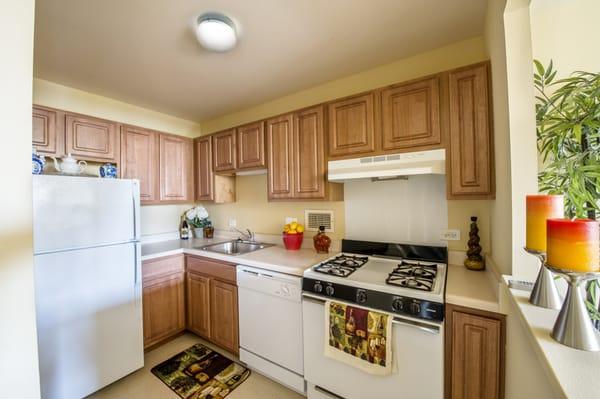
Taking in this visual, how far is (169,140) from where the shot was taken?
2736 mm

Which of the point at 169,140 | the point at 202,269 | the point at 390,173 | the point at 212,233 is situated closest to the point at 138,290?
the point at 202,269

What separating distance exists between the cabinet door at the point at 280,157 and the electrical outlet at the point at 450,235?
4.11 feet

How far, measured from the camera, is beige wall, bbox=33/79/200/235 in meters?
2.11

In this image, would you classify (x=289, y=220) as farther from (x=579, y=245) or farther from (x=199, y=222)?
(x=579, y=245)

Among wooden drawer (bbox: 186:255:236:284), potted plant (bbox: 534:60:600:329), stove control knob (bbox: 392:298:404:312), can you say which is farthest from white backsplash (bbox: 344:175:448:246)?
wooden drawer (bbox: 186:255:236:284)

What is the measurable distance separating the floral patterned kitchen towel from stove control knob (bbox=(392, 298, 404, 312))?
0.06 meters

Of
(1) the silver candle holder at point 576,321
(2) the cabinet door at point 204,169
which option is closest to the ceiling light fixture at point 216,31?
(2) the cabinet door at point 204,169

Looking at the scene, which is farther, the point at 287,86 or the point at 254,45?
the point at 287,86

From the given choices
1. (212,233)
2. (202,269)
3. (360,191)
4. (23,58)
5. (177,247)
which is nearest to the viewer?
(23,58)

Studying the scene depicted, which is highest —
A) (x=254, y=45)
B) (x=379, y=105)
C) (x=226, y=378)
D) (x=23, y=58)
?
(x=254, y=45)

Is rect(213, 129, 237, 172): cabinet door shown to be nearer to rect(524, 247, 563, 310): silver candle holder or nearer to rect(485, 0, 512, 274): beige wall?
rect(485, 0, 512, 274): beige wall

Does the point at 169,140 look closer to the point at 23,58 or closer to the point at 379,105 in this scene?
the point at 23,58

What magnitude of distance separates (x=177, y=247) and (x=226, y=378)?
1326 millimetres

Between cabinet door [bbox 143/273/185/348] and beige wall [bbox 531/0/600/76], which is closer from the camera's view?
beige wall [bbox 531/0/600/76]
